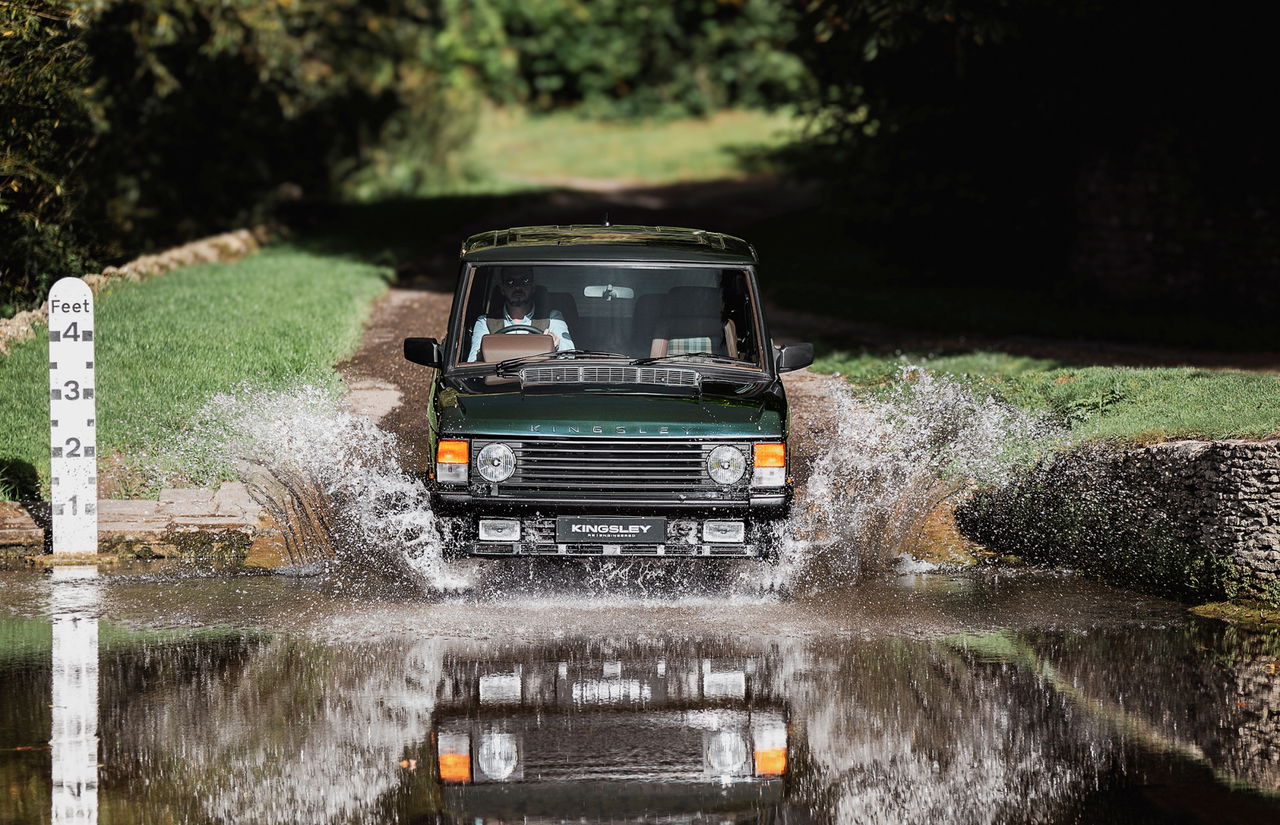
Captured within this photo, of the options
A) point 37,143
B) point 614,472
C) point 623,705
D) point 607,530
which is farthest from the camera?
point 37,143

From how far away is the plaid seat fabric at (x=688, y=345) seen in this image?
32.6ft

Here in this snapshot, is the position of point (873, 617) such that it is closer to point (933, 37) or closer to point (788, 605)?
point (788, 605)

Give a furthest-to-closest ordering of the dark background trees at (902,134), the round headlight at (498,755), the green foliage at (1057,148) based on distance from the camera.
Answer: the green foliage at (1057,148), the dark background trees at (902,134), the round headlight at (498,755)

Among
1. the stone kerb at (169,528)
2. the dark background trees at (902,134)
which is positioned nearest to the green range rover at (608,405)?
the stone kerb at (169,528)

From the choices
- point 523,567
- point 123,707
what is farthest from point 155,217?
point 123,707

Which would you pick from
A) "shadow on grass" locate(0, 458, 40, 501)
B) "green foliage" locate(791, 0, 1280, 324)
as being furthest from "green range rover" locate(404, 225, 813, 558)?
"green foliage" locate(791, 0, 1280, 324)

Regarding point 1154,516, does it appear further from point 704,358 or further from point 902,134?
point 902,134

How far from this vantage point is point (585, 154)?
46.2 meters

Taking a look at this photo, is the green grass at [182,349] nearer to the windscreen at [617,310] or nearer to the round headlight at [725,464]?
the windscreen at [617,310]

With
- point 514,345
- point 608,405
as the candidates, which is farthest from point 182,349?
point 608,405

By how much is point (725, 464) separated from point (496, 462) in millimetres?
1245

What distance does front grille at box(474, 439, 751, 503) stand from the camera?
29.6 feet

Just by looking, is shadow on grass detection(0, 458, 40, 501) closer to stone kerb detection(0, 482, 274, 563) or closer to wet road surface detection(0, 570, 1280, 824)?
stone kerb detection(0, 482, 274, 563)

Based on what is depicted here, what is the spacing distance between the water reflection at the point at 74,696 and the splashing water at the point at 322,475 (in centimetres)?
139
